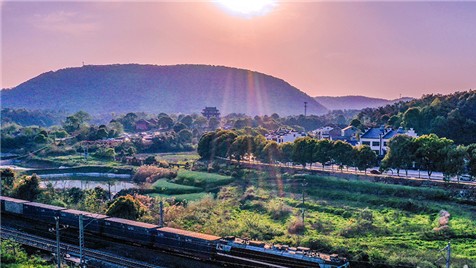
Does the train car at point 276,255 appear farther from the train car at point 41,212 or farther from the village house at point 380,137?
the village house at point 380,137

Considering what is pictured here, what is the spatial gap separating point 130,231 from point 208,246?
6241 millimetres

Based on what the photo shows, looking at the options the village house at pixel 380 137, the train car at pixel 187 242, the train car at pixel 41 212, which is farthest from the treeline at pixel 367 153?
the train car at pixel 41 212

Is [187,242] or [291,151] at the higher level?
[291,151]

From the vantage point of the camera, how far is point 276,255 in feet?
73.4

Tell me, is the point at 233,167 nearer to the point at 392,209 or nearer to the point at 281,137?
the point at 281,137

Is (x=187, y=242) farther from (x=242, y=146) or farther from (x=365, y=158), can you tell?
(x=242, y=146)

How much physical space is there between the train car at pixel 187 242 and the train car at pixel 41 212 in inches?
413

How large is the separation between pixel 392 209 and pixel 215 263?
20.3 m

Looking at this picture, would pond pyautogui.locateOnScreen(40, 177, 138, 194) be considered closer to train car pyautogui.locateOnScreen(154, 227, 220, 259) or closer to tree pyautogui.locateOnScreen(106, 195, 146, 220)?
tree pyautogui.locateOnScreen(106, 195, 146, 220)

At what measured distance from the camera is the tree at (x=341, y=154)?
47.9 metres

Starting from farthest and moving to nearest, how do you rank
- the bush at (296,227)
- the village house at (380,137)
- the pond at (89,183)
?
the village house at (380,137) → the pond at (89,183) → the bush at (296,227)

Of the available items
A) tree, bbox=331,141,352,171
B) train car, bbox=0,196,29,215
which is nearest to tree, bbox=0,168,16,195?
train car, bbox=0,196,29,215

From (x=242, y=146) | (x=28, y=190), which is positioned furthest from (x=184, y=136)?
(x=28, y=190)

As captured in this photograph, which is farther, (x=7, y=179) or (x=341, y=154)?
(x=341, y=154)
